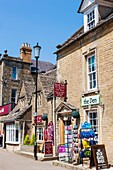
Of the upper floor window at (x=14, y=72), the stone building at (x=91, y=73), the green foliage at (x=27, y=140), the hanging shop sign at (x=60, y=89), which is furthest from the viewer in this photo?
the upper floor window at (x=14, y=72)

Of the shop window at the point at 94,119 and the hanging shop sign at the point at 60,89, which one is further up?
the hanging shop sign at the point at 60,89

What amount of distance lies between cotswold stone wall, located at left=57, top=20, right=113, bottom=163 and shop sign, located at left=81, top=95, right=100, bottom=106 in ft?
0.78

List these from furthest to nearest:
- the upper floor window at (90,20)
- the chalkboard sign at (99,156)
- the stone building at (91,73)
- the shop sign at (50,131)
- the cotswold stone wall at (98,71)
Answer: the shop sign at (50,131), the upper floor window at (90,20), the stone building at (91,73), the cotswold stone wall at (98,71), the chalkboard sign at (99,156)

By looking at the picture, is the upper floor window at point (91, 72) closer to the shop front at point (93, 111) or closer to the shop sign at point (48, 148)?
the shop front at point (93, 111)

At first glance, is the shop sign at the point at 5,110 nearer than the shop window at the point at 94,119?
No

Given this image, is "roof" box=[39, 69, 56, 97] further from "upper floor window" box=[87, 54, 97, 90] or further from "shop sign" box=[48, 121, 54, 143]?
"upper floor window" box=[87, 54, 97, 90]

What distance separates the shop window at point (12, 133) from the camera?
906 inches

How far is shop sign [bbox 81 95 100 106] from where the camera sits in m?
12.7

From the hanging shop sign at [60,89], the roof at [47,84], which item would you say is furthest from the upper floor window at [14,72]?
the hanging shop sign at [60,89]

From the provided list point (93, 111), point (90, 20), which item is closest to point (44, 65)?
point (90, 20)

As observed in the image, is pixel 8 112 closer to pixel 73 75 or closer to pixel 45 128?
pixel 45 128

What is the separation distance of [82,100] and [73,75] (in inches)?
78.3

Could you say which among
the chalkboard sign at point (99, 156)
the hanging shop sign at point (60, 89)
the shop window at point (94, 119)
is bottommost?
the chalkboard sign at point (99, 156)

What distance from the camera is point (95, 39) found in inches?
529
